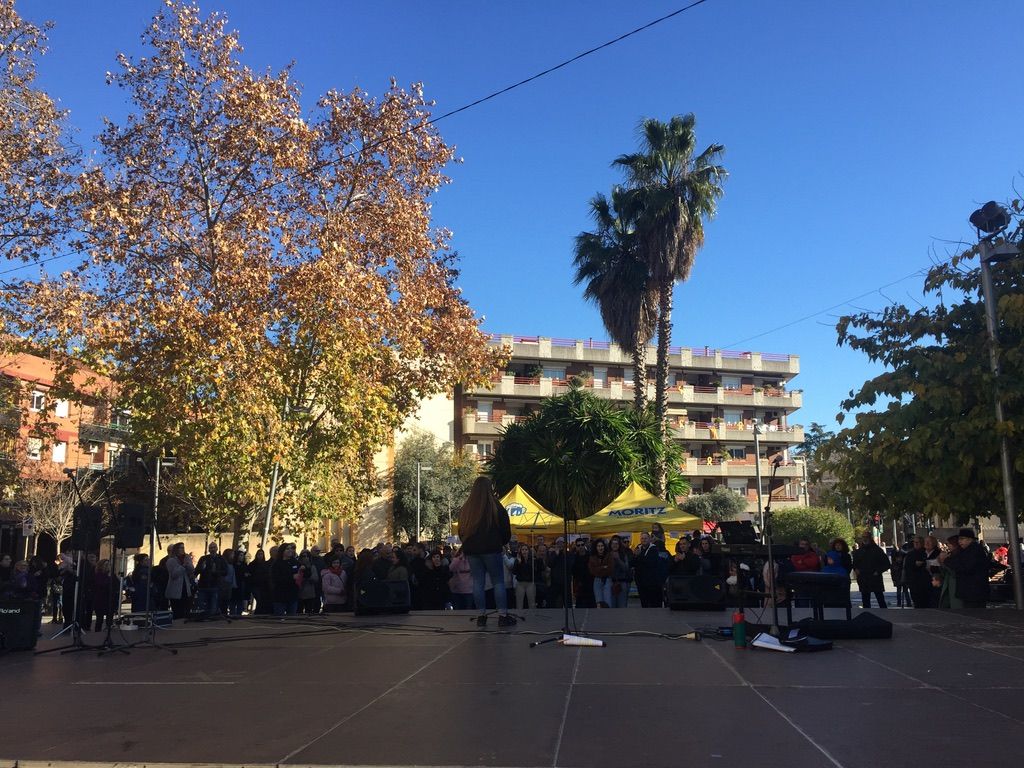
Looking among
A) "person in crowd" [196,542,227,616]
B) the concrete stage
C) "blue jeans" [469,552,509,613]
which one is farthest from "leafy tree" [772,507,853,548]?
the concrete stage

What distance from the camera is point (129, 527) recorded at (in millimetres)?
9648

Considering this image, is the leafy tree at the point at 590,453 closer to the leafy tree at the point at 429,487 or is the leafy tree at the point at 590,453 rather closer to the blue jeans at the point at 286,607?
the leafy tree at the point at 429,487

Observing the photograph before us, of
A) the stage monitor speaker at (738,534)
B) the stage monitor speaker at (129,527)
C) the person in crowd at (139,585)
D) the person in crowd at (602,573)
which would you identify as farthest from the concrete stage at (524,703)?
the person in crowd at (602,573)

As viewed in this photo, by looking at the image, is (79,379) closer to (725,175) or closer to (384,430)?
(384,430)

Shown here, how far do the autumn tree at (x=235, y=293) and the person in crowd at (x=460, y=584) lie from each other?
573 centimetres

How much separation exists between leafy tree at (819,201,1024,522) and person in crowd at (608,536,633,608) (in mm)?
3620

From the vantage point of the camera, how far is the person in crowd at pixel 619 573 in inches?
567

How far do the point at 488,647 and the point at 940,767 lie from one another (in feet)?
15.8

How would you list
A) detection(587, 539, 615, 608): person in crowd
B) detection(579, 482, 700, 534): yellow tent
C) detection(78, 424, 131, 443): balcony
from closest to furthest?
detection(587, 539, 615, 608): person in crowd
detection(579, 482, 700, 534): yellow tent
detection(78, 424, 131, 443): balcony

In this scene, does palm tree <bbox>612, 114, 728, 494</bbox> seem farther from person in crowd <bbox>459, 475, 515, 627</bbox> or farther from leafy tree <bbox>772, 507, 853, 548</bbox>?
person in crowd <bbox>459, 475, 515, 627</bbox>

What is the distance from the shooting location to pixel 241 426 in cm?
1830

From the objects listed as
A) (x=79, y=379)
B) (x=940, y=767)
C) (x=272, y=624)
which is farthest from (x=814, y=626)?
(x=79, y=379)

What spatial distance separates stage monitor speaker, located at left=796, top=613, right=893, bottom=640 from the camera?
8.58m

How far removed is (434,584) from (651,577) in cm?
384
